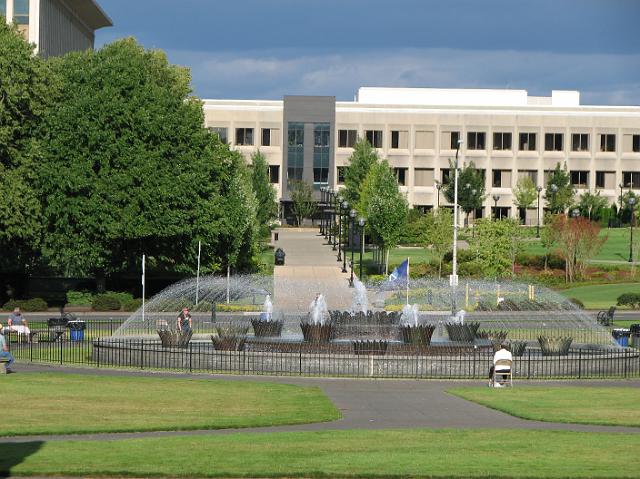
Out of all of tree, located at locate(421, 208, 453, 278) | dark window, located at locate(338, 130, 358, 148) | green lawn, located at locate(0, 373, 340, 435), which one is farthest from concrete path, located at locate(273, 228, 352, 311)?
green lawn, located at locate(0, 373, 340, 435)

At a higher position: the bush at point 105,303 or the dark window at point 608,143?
the dark window at point 608,143

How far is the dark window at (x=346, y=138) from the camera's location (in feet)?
457

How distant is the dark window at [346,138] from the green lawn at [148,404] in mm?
105299

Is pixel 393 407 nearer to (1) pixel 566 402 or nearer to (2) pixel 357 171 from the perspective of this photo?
(1) pixel 566 402

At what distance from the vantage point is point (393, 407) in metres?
29.1

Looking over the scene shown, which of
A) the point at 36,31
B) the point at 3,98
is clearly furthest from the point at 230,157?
the point at 36,31

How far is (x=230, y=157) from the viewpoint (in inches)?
3169

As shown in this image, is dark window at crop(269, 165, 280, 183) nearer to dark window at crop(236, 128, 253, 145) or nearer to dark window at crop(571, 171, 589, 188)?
dark window at crop(236, 128, 253, 145)

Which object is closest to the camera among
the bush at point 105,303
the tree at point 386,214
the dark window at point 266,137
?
the bush at point 105,303

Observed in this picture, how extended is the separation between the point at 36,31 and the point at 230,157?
108 ft

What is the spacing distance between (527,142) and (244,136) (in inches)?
1288

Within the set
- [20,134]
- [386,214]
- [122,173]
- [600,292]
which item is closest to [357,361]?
[122,173]

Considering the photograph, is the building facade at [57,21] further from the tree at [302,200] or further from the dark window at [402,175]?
the dark window at [402,175]

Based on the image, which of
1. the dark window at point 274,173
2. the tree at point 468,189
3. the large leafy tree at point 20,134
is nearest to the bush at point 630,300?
the large leafy tree at point 20,134
